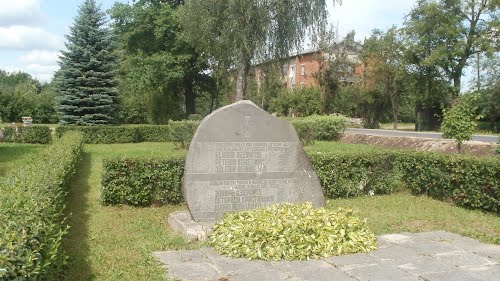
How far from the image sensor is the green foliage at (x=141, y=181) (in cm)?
975

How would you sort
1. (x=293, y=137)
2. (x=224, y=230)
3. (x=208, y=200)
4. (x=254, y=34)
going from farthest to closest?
(x=254, y=34) < (x=293, y=137) < (x=208, y=200) < (x=224, y=230)

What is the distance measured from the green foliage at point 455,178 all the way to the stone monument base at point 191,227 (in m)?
5.74

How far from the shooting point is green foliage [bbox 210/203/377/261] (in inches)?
229

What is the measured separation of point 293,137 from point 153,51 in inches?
1229

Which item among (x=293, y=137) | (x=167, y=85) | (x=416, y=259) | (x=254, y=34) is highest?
(x=254, y=34)

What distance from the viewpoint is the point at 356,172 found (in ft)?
36.9

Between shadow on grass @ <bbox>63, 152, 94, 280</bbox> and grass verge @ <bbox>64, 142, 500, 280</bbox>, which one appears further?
grass verge @ <bbox>64, 142, 500, 280</bbox>

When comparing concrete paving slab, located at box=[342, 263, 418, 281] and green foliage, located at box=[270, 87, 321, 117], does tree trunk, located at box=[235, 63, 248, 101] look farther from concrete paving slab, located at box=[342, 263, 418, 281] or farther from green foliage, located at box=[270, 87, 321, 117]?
concrete paving slab, located at box=[342, 263, 418, 281]

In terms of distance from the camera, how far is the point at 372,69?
43219mm

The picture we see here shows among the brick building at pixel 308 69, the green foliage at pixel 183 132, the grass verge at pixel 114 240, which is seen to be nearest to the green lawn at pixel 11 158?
the grass verge at pixel 114 240

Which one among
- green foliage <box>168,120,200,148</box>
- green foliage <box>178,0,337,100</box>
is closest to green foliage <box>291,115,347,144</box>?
green foliage <box>178,0,337,100</box>

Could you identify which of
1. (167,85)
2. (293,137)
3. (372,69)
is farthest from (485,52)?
(293,137)

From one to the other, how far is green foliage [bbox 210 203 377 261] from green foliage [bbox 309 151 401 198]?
4361 millimetres

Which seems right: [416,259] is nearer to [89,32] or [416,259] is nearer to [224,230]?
[224,230]
